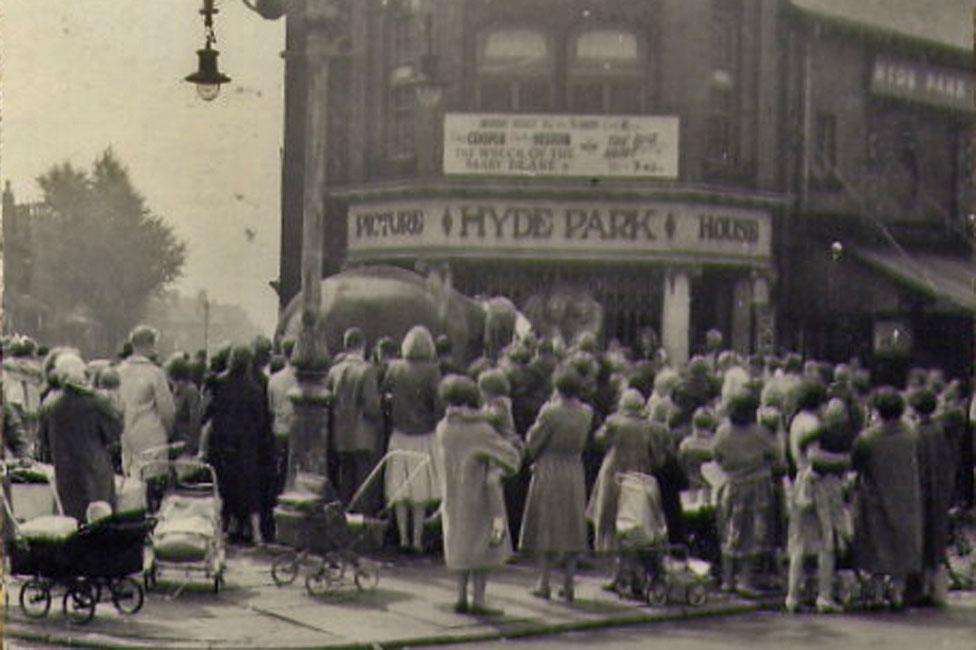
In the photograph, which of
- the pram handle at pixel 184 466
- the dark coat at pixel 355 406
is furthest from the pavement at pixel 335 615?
the dark coat at pixel 355 406

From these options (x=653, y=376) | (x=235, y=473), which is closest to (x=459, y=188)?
(x=653, y=376)

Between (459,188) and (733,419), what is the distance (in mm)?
13126

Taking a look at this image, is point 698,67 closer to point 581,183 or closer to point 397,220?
point 581,183

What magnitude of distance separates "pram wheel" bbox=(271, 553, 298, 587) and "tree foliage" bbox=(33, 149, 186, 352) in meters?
20.2

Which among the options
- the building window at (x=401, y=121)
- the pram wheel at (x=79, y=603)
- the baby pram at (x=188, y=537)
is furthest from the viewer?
the building window at (x=401, y=121)

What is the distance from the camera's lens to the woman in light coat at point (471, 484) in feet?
33.2

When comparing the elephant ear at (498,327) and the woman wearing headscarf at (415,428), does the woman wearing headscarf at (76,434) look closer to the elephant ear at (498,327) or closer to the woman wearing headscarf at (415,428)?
the woman wearing headscarf at (415,428)

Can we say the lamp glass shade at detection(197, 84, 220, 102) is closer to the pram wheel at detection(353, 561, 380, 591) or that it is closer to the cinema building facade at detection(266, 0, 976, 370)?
the pram wheel at detection(353, 561, 380, 591)

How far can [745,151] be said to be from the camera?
2506 cm

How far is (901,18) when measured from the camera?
85.7 feet

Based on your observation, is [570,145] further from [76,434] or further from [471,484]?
[76,434]

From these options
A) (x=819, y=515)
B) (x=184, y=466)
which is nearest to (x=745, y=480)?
(x=819, y=515)

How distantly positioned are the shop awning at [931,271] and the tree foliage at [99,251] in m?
16.7

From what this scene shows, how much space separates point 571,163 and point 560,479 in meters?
13.2
